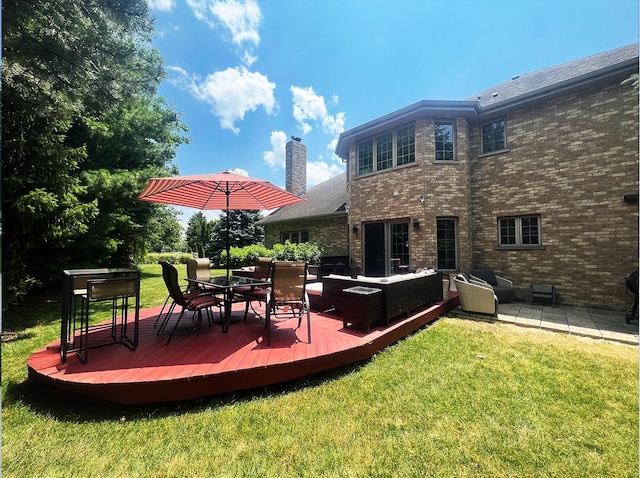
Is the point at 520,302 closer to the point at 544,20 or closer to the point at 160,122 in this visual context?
the point at 544,20

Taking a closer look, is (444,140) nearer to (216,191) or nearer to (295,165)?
(216,191)

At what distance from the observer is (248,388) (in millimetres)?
3023

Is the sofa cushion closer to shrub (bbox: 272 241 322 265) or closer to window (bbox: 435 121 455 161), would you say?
window (bbox: 435 121 455 161)

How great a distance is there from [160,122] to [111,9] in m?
8.22

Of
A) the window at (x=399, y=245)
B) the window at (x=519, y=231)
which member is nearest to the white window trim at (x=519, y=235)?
the window at (x=519, y=231)

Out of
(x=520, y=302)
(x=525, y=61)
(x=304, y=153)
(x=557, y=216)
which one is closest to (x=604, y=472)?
(x=520, y=302)

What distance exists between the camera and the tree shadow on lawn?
258 cm

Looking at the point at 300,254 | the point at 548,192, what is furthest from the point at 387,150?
the point at 300,254

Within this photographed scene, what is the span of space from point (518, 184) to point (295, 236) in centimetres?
1048

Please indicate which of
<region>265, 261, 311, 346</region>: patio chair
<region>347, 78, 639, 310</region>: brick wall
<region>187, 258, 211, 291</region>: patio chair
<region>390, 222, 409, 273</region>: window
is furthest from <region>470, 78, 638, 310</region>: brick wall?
<region>187, 258, 211, 291</region>: patio chair

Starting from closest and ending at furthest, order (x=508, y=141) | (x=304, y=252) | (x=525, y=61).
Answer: (x=508, y=141), (x=525, y=61), (x=304, y=252)

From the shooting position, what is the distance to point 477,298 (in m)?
6.22

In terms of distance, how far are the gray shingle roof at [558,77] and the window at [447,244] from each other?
13.3 feet

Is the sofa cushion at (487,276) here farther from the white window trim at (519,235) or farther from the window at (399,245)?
the window at (399,245)
